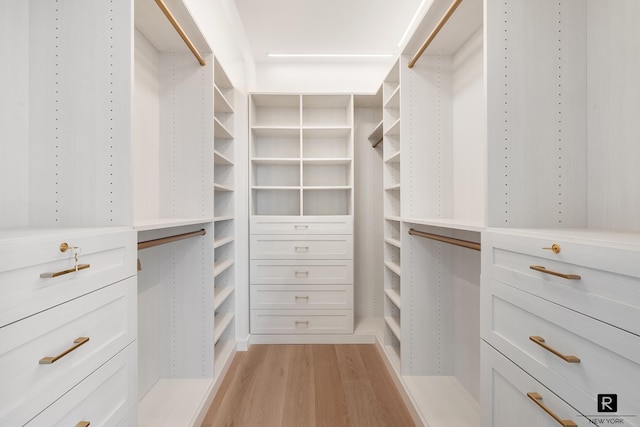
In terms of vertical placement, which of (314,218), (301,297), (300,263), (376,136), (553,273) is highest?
(376,136)

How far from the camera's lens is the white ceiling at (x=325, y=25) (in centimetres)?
237

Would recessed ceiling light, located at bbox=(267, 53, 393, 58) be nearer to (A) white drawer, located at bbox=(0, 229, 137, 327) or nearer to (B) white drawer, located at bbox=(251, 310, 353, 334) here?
(B) white drawer, located at bbox=(251, 310, 353, 334)

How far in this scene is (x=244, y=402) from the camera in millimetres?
1966

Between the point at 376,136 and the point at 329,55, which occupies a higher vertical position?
the point at 329,55

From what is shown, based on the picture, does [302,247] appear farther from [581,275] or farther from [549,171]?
[581,275]

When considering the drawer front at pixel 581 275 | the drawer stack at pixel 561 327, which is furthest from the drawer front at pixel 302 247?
the drawer front at pixel 581 275

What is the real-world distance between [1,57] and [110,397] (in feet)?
3.66

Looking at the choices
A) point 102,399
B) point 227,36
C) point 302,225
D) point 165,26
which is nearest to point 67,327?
point 102,399

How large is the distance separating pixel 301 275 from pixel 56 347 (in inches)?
85.4

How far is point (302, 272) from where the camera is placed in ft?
9.33

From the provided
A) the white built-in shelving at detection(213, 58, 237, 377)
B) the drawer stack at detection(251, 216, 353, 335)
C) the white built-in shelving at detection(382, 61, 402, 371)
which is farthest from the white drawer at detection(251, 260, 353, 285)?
the white built-in shelving at detection(382, 61, 402, 371)

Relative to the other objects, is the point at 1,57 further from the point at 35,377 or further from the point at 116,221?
the point at 35,377

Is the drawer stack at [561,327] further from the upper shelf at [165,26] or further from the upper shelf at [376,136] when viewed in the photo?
the upper shelf at [376,136]

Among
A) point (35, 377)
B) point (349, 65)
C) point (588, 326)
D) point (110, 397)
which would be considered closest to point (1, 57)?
point (35, 377)
